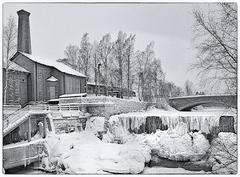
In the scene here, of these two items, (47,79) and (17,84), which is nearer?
(17,84)

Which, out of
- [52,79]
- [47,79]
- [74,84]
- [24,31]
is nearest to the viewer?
[24,31]

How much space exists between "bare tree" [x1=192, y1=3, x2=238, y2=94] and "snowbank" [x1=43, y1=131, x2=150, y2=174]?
1.97 metres

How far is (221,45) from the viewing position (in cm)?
198

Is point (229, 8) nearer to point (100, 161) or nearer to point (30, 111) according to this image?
point (100, 161)

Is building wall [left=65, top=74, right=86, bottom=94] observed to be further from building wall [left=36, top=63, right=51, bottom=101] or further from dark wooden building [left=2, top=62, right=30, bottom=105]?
dark wooden building [left=2, top=62, right=30, bottom=105]

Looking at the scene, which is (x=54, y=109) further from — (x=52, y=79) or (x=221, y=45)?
(x=221, y=45)

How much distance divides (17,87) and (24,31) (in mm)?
1457

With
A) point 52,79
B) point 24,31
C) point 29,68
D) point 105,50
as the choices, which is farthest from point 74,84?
point 105,50

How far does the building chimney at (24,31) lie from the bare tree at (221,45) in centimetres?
265

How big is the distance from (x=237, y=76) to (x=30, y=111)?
3.68 m

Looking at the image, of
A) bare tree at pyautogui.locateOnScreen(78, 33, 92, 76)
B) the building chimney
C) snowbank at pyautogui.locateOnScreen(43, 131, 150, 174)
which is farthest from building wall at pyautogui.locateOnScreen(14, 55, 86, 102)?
snowbank at pyautogui.locateOnScreen(43, 131, 150, 174)

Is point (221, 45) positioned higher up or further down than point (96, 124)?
higher up

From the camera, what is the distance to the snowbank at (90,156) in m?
3.08

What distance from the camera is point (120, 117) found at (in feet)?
17.2
